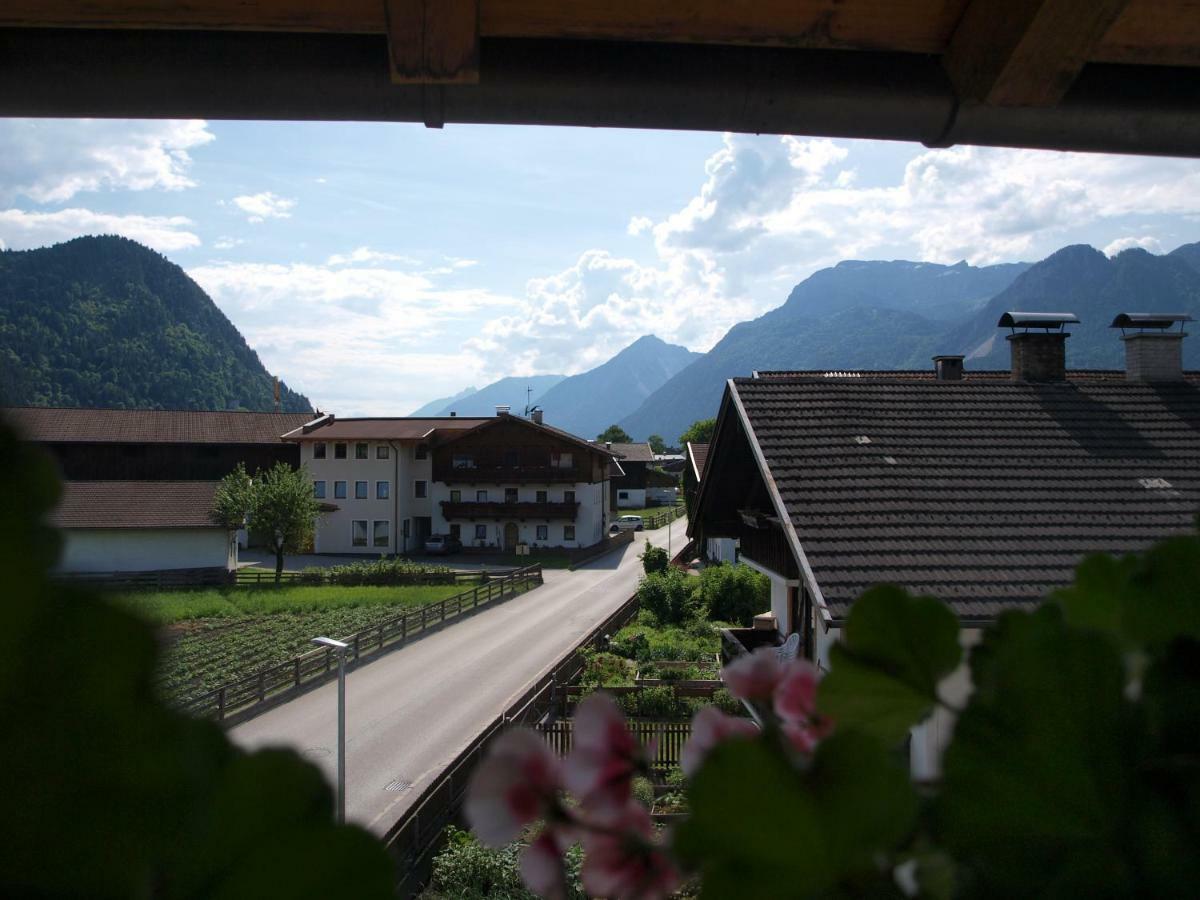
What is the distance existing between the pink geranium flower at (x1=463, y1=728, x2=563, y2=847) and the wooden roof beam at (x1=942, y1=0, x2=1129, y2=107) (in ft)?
6.42

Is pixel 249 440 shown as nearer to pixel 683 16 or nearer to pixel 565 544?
pixel 565 544

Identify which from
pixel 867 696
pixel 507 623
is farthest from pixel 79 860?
pixel 507 623

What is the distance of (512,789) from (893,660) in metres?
0.22

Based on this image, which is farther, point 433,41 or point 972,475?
point 972,475

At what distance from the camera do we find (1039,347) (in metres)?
11.1

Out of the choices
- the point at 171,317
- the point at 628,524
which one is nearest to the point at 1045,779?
the point at 628,524

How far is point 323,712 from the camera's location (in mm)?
17219

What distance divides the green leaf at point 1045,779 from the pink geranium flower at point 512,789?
186 millimetres

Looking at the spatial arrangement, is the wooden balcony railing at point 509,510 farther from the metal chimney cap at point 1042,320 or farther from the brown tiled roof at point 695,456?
the metal chimney cap at point 1042,320

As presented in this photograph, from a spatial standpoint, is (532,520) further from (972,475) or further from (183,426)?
(972,475)

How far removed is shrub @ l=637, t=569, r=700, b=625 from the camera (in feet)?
81.0

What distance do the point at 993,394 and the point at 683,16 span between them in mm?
9310

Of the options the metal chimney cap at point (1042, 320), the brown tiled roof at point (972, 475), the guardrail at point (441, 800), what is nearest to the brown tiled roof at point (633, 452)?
the guardrail at point (441, 800)

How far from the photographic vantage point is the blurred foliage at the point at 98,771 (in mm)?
274
